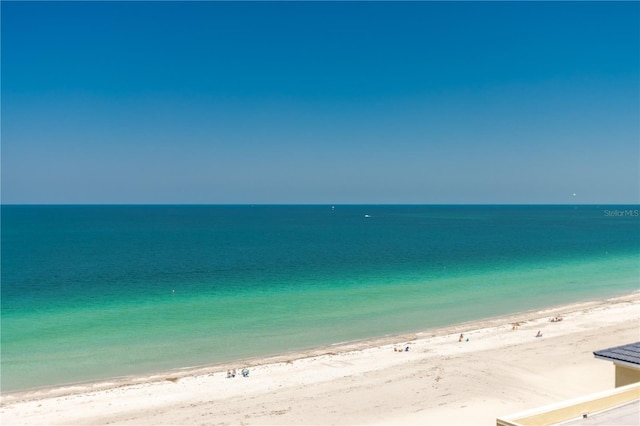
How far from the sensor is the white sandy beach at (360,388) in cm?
1487

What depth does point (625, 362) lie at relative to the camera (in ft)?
33.9

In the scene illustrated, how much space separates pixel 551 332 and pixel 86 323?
23.6 metres

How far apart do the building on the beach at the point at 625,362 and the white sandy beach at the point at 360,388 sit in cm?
433

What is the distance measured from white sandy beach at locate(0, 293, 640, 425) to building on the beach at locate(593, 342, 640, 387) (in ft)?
14.2

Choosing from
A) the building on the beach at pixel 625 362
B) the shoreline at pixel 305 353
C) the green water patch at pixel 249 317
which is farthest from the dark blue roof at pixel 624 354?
the green water patch at pixel 249 317

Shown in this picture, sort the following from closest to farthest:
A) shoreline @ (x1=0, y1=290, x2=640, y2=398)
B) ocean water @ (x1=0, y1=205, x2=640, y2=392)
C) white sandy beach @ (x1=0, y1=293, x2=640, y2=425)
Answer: white sandy beach @ (x1=0, y1=293, x2=640, y2=425) < shoreline @ (x1=0, y1=290, x2=640, y2=398) < ocean water @ (x1=0, y1=205, x2=640, y2=392)

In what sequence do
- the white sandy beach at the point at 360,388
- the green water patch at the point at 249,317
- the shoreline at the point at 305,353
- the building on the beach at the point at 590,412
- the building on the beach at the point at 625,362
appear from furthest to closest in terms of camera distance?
the green water patch at the point at 249,317 → the shoreline at the point at 305,353 → the white sandy beach at the point at 360,388 → the building on the beach at the point at 625,362 → the building on the beach at the point at 590,412

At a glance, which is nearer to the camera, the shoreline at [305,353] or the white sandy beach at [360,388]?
the white sandy beach at [360,388]

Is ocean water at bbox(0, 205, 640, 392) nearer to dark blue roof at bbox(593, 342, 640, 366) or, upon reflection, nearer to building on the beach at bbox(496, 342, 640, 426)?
dark blue roof at bbox(593, 342, 640, 366)

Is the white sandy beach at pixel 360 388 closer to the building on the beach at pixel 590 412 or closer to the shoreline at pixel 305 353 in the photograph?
the shoreline at pixel 305 353

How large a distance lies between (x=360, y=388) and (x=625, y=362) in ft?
28.5

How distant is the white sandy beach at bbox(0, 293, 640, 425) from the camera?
14.9 m

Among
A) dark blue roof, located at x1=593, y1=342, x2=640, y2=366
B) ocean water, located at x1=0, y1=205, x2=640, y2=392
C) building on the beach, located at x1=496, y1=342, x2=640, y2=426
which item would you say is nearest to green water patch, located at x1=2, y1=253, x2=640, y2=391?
ocean water, located at x1=0, y1=205, x2=640, y2=392

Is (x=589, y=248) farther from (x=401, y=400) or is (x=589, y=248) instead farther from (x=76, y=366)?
(x=76, y=366)
